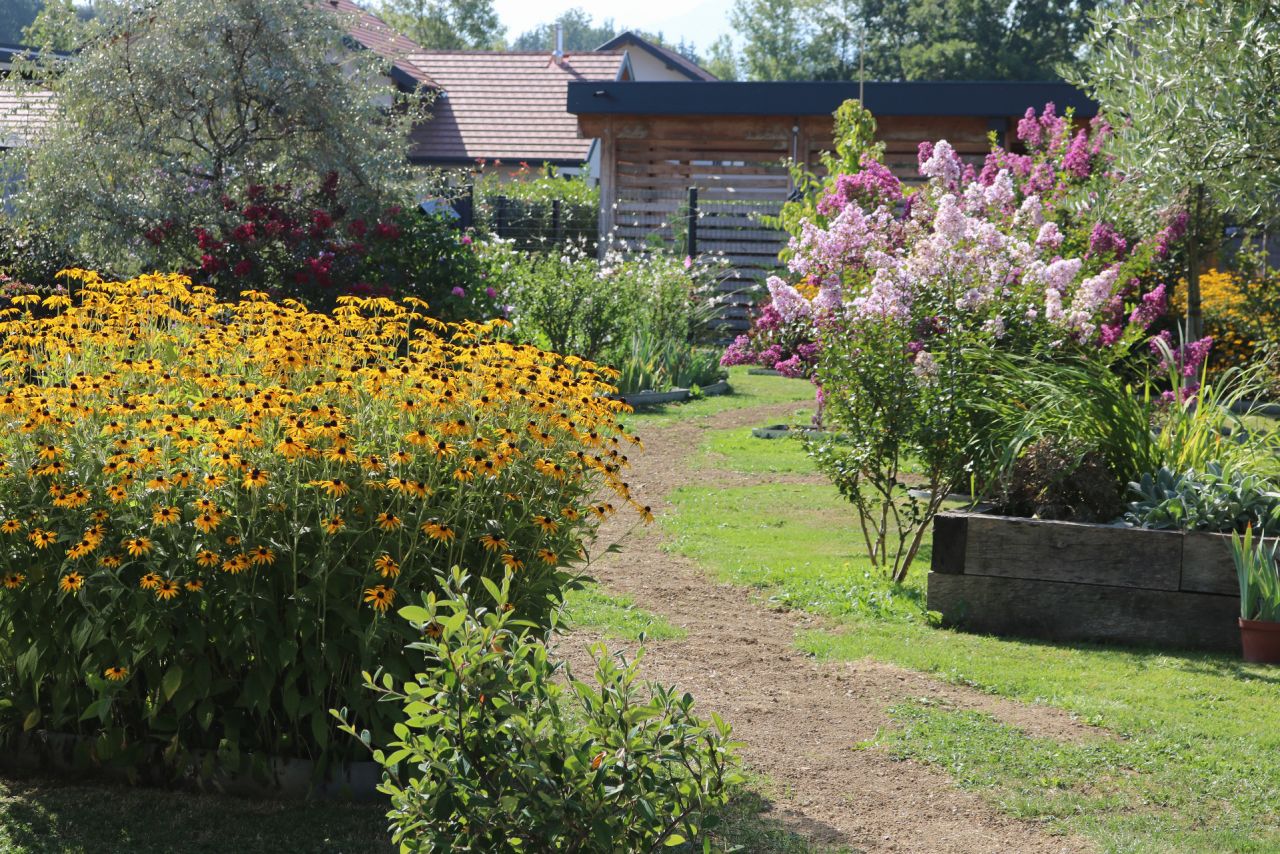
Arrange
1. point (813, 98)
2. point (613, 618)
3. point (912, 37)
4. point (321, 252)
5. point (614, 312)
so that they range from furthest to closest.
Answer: point (912, 37) < point (813, 98) < point (614, 312) < point (321, 252) < point (613, 618)

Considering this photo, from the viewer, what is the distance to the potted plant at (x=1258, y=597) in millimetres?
5191

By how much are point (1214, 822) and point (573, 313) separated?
9.73m

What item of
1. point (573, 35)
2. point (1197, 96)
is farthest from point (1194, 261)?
point (573, 35)

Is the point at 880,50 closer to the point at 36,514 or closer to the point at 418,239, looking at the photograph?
the point at 418,239

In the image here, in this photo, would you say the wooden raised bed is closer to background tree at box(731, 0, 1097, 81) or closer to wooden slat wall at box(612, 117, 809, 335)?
wooden slat wall at box(612, 117, 809, 335)

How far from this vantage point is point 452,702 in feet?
8.82

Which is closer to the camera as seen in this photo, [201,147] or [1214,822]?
[1214,822]

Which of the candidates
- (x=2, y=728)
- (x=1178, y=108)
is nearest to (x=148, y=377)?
(x=2, y=728)

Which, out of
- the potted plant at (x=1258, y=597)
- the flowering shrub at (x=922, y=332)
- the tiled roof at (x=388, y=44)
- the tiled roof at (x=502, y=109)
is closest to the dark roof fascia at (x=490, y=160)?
the tiled roof at (x=502, y=109)

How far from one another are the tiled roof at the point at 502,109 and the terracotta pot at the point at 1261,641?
23097 millimetres

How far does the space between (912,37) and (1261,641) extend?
55.9 meters

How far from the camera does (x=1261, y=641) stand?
530cm

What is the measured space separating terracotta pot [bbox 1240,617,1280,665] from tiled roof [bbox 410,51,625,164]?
23.1 meters

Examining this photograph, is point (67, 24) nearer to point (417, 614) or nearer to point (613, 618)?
point (613, 618)
